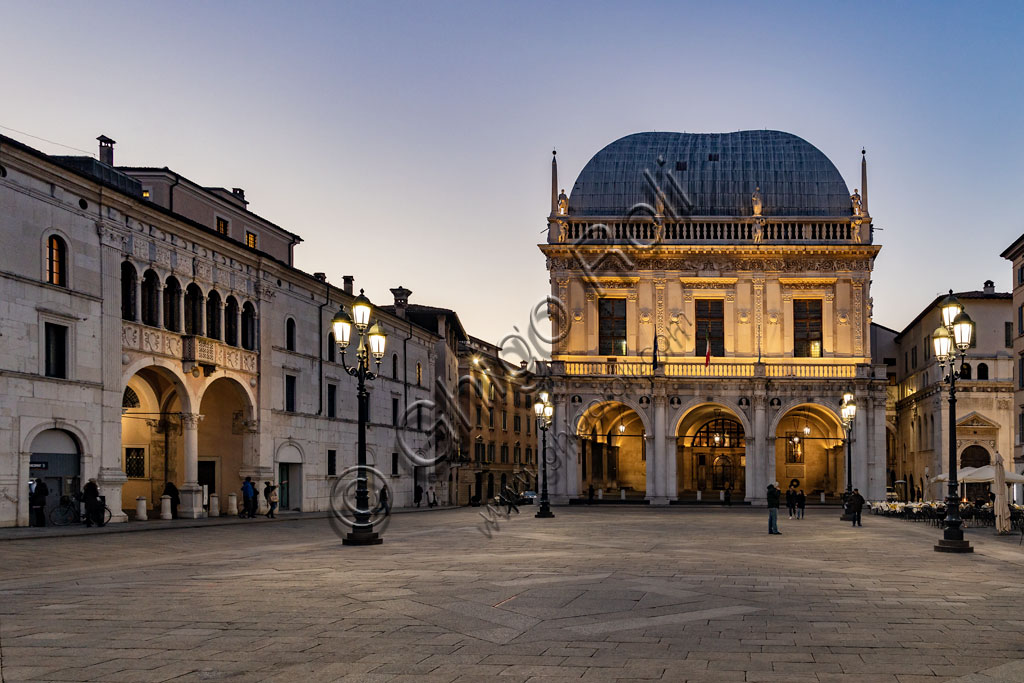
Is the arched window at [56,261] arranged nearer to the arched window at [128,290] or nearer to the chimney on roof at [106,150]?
the arched window at [128,290]

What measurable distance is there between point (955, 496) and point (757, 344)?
38.5m

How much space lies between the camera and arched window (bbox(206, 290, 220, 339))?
4047 cm

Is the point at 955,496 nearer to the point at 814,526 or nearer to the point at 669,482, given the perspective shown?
the point at 814,526

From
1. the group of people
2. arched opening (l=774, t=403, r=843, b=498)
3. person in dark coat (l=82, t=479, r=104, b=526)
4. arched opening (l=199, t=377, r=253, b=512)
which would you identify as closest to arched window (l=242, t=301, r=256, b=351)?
arched opening (l=199, t=377, r=253, b=512)

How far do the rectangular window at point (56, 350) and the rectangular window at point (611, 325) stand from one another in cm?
3650

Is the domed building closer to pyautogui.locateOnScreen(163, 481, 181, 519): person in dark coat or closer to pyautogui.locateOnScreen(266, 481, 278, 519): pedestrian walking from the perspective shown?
pyautogui.locateOnScreen(266, 481, 278, 519): pedestrian walking

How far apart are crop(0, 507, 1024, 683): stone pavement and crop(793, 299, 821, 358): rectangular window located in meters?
39.8

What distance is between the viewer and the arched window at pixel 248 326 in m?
43.5

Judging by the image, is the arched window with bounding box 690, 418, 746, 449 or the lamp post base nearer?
the lamp post base

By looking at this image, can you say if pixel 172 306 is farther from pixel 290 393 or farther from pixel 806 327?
pixel 806 327

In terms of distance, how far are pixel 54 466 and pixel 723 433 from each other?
46.9 meters

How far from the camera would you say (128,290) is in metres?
35.2

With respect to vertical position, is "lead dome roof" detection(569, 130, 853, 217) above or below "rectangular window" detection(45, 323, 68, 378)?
above

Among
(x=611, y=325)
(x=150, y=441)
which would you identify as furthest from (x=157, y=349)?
(x=611, y=325)
